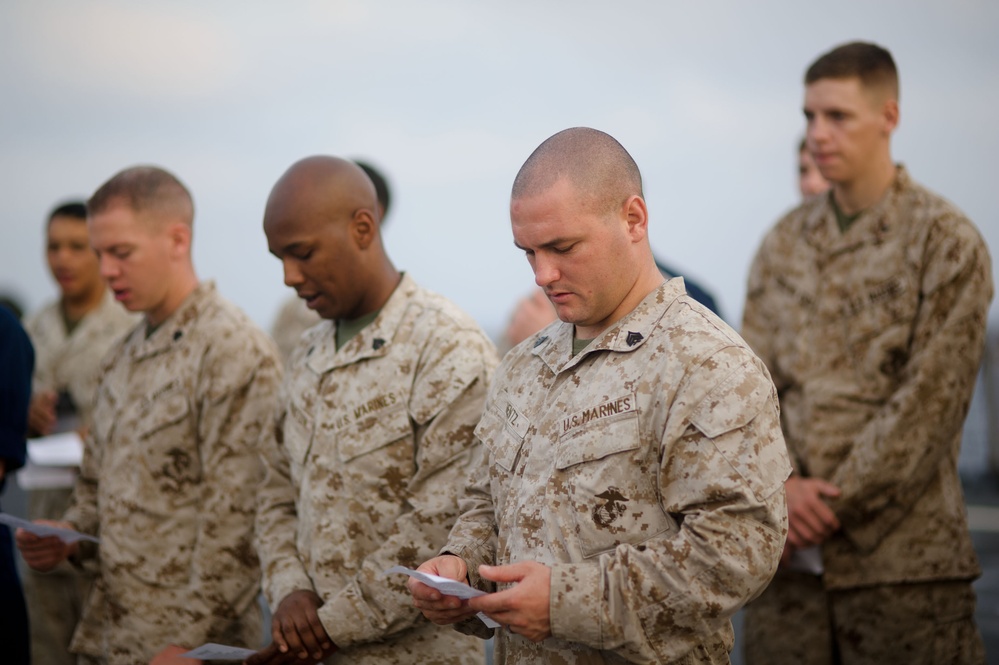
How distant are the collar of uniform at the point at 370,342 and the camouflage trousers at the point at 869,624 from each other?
5.31ft

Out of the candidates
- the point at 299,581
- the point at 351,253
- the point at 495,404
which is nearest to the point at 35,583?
the point at 299,581

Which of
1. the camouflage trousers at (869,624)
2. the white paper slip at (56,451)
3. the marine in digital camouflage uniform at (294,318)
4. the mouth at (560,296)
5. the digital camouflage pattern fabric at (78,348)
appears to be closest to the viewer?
the mouth at (560,296)

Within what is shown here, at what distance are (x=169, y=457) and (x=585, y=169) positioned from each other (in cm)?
192

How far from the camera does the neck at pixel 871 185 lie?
3.48 metres

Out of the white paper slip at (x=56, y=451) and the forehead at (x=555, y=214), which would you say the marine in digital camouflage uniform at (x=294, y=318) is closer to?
the white paper slip at (x=56, y=451)

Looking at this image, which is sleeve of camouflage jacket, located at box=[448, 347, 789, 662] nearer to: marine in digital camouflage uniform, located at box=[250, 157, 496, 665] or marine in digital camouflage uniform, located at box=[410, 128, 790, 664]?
marine in digital camouflage uniform, located at box=[410, 128, 790, 664]

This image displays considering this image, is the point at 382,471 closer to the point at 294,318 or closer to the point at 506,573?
the point at 506,573

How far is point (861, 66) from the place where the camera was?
11.5 feet

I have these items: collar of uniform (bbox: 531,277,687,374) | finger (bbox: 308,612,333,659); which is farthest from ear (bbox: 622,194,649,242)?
finger (bbox: 308,612,333,659)

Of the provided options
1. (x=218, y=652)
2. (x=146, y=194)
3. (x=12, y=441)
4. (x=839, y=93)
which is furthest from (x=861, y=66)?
(x=12, y=441)

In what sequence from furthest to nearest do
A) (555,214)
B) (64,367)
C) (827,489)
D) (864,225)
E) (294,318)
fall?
(294,318) < (64,367) < (864,225) < (827,489) < (555,214)

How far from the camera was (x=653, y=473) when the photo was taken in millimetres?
2025

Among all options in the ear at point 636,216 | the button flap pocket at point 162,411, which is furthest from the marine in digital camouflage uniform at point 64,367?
the ear at point 636,216

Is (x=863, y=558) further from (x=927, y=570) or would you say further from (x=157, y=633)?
(x=157, y=633)
